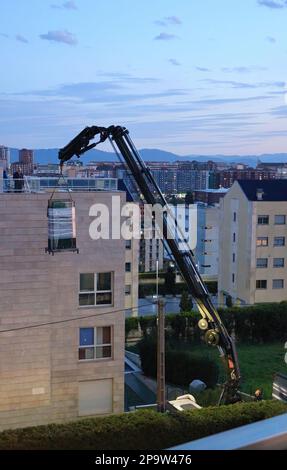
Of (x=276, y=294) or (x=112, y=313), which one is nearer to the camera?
(x=112, y=313)

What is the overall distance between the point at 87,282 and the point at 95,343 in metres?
1.27

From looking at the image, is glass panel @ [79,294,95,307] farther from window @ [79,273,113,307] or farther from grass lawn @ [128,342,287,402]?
grass lawn @ [128,342,287,402]

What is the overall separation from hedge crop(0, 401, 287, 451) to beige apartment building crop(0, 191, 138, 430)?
3582 millimetres

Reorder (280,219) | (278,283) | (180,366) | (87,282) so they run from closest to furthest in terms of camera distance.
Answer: (87,282), (180,366), (280,219), (278,283)

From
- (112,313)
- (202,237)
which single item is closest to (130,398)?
(112,313)

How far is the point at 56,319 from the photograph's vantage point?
35.6 ft

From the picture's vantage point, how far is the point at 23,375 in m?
10.4

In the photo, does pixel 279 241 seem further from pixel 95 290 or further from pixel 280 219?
pixel 95 290

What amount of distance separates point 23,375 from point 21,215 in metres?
2.90

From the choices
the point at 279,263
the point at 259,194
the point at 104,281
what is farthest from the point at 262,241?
the point at 104,281

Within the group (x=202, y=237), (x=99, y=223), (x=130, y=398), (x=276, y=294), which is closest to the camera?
(x=99, y=223)

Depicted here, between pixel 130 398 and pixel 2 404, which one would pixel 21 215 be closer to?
pixel 2 404

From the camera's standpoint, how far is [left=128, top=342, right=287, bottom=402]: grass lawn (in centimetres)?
1855

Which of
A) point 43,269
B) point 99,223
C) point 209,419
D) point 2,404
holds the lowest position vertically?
point 2,404
